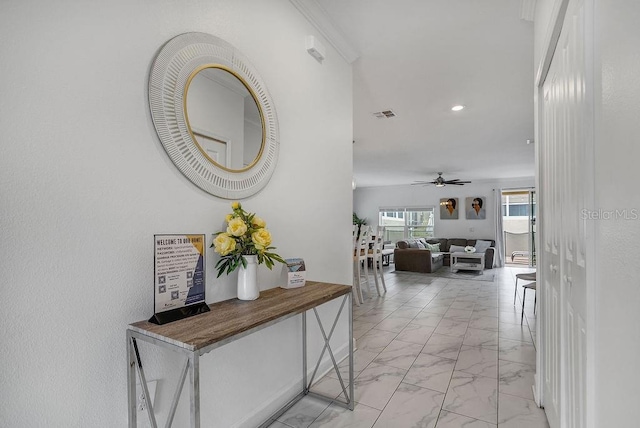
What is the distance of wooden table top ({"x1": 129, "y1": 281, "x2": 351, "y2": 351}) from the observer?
1.03 meters

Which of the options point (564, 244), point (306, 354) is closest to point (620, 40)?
point (564, 244)

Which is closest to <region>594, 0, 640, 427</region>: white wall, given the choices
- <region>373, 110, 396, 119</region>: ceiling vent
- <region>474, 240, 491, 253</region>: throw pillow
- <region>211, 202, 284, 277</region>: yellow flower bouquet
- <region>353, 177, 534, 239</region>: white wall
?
Answer: <region>211, 202, 284, 277</region>: yellow flower bouquet

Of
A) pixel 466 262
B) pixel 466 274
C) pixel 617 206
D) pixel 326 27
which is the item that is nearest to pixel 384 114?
pixel 326 27

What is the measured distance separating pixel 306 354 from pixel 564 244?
164 centimetres

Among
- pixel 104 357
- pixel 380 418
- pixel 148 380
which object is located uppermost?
pixel 104 357

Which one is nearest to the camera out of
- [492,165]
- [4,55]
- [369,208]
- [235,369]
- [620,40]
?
[620,40]

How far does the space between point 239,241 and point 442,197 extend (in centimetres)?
963

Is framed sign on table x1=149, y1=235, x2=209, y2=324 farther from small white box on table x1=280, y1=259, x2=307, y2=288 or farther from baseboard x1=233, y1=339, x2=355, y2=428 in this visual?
baseboard x1=233, y1=339, x2=355, y2=428

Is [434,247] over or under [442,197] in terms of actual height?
under

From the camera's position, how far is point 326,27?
231cm

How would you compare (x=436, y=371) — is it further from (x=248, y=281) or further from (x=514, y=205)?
(x=514, y=205)

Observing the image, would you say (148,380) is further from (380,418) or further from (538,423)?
(538,423)

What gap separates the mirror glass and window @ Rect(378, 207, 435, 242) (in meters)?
9.43

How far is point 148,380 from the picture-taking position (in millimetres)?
1210
